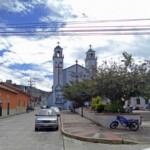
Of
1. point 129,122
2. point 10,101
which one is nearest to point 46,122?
point 129,122

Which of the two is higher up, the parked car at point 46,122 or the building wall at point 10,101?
the building wall at point 10,101

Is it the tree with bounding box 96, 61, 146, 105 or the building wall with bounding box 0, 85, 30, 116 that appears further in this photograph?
the building wall with bounding box 0, 85, 30, 116

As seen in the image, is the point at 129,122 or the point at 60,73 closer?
the point at 129,122

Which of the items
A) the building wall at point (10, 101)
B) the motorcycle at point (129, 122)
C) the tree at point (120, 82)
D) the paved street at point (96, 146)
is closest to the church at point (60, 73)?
the building wall at point (10, 101)

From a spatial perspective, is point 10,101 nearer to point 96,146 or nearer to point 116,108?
point 116,108

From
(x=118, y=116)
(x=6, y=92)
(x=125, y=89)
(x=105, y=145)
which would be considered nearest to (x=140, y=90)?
(x=125, y=89)

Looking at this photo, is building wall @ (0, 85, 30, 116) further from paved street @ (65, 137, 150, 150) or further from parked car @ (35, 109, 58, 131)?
paved street @ (65, 137, 150, 150)

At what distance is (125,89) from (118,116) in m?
2.19

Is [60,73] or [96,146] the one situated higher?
[60,73]

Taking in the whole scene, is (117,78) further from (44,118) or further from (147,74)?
(44,118)

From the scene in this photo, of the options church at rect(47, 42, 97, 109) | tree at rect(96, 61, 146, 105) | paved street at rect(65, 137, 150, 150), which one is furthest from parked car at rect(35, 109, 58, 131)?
church at rect(47, 42, 97, 109)

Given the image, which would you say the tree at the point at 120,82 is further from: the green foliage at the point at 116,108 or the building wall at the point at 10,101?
the building wall at the point at 10,101

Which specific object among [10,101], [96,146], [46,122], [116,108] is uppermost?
[10,101]

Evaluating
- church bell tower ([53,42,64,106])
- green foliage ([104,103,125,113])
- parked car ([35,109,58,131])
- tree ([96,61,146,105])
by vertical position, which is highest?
church bell tower ([53,42,64,106])
